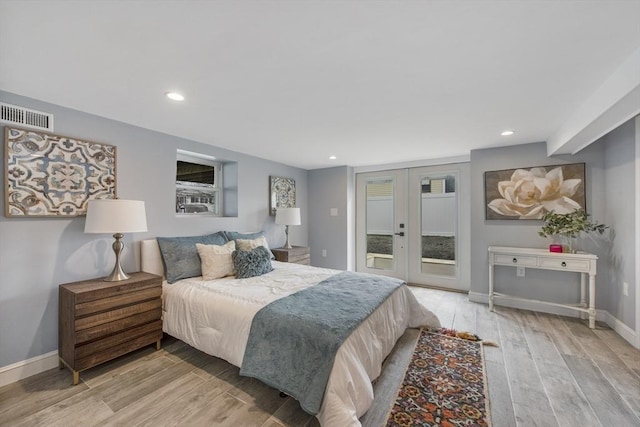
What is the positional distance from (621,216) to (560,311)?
4.25 feet

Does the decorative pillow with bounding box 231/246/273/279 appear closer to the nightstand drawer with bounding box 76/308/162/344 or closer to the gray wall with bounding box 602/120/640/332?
the nightstand drawer with bounding box 76/308/162/344

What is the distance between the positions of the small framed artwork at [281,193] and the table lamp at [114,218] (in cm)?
222

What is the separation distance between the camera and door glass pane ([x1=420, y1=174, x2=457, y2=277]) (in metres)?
4.33

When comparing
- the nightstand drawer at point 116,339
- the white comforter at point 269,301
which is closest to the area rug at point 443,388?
the white comforter at point 269,301

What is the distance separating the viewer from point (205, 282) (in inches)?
101

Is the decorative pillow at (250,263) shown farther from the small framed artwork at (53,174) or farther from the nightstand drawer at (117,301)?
the small framed artwork at (53,174)

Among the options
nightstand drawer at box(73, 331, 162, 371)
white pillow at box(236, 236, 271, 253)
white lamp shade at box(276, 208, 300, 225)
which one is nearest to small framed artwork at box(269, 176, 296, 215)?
white lamp shade at box(276, 208, 300, 225)

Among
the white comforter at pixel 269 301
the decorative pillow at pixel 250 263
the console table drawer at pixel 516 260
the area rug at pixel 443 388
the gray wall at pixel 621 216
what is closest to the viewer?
the white comforter at pixel 269 301

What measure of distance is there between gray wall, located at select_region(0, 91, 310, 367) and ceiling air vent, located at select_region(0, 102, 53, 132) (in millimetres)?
66

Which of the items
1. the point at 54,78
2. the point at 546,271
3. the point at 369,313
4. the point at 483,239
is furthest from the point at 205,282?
the point at 546,271

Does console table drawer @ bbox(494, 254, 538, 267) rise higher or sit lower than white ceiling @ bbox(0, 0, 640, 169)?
lower

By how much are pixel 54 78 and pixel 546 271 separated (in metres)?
5.14

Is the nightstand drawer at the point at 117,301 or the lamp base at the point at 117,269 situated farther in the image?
the lamp base at the point at 117,269

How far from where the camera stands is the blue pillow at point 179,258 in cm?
265
